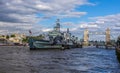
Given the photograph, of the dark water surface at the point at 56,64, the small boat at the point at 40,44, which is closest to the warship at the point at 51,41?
the small boat at the point at 40,44

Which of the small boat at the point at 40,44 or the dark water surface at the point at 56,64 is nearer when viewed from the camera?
the dark water surface at the point at 56,64

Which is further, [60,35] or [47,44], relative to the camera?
[60,35]

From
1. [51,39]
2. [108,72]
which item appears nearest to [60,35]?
[51,39]

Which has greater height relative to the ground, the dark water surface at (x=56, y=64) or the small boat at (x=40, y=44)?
the small boat at (x=40, y=44)

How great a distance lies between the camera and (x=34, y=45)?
142375 mm

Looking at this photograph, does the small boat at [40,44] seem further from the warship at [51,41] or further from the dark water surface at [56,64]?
the dark water surface at [56,64]

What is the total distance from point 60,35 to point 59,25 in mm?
16133

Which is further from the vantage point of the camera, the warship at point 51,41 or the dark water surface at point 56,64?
the warship at point 51,41

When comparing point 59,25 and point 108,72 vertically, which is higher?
point 59,25

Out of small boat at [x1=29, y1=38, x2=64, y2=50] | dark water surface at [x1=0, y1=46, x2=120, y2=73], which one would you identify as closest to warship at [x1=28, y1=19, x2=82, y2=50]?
small boat at [x1=29, y1=38, x2=64, y2=50]

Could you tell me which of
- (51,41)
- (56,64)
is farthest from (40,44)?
(56,64)

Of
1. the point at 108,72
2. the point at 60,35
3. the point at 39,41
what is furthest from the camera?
the point at 60,35

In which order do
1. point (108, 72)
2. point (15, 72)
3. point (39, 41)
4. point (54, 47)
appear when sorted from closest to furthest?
point (15, 72)
point (108, 72)
point (39, 41)
point (54, 47)

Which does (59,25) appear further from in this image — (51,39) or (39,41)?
(39,41)
